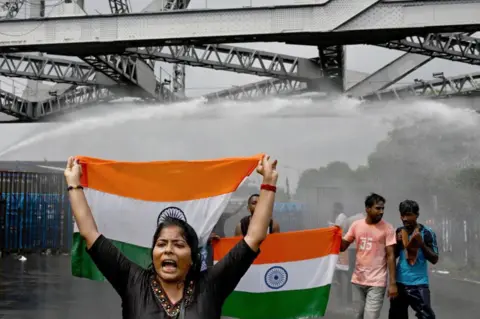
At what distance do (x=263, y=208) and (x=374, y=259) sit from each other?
327 cm

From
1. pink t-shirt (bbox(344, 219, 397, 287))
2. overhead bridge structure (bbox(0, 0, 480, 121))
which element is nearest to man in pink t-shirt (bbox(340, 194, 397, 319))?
pink t-shirt (bbox(344, 219, 397, 287))

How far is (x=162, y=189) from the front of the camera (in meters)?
4.60

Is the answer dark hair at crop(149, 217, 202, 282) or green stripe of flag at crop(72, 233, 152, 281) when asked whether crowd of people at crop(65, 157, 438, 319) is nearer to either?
dark hair at crop(149, 217, 202, 282)

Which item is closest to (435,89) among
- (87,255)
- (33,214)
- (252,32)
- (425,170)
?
(425,170)

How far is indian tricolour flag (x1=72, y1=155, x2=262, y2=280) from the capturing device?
4.50 metres

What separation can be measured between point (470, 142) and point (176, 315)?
46.3 feet

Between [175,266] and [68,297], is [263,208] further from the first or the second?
[68,297]

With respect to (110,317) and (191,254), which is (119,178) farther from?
(110,317)

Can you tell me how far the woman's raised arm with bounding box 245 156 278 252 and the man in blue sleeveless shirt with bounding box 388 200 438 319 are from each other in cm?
303

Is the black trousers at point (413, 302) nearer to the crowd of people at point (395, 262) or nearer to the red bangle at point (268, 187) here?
the crowd of people at point (395, 262)

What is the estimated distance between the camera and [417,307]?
19.6ft

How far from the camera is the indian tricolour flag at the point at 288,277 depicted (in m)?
5.88

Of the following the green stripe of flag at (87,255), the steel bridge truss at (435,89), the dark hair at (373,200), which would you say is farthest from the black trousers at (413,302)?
the steel bridge truss at (435,89)

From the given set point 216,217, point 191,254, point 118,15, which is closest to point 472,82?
point 118,15
